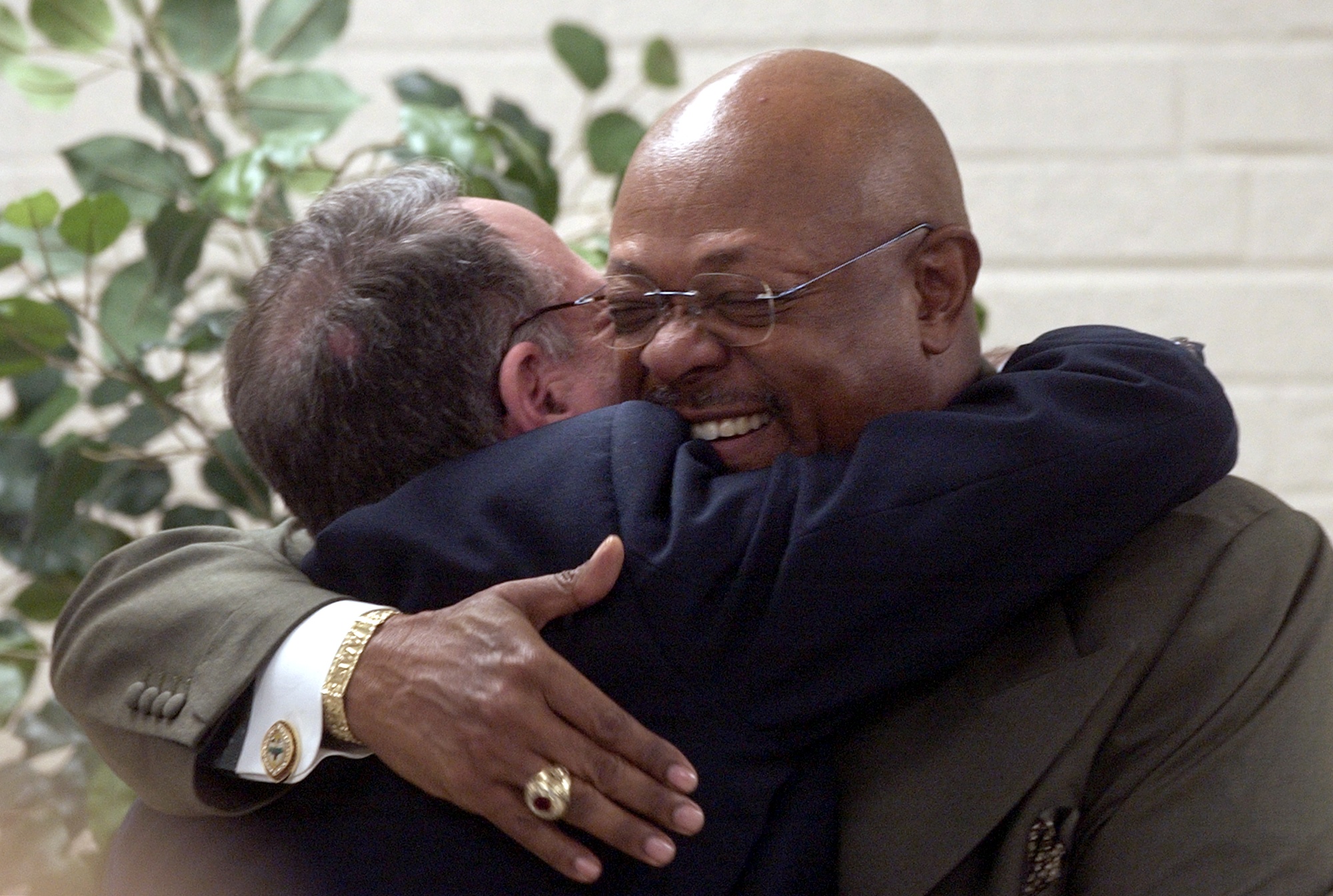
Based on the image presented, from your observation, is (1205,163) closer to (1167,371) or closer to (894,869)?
(1167,371)

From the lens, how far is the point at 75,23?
5.39ft

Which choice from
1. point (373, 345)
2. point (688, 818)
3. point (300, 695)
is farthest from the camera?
point (373, 345)

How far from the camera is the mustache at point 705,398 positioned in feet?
3.72

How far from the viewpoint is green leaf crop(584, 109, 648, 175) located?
171 cm

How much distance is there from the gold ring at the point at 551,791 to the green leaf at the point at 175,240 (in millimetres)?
935

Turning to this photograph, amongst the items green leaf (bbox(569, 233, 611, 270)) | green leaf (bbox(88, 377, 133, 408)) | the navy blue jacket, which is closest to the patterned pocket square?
the navy blue jacket

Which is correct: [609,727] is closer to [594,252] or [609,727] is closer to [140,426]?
[594,252]

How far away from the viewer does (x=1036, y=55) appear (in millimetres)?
2172

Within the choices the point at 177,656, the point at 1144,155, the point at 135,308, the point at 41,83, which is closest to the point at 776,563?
the point at 177,656

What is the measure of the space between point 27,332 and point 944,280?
3.19 ft

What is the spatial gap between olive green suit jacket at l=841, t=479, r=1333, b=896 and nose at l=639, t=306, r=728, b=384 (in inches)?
12.3

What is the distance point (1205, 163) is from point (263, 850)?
1709 millimetres

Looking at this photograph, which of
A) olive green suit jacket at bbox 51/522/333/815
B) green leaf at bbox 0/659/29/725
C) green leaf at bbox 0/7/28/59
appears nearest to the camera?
olive green suit jacket at bbox 51/522/333/815

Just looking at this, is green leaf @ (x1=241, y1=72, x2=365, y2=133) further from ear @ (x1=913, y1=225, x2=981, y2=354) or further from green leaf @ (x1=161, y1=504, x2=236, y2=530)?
ear @ (x1=913, y1=225, x2=981, y2=354)
